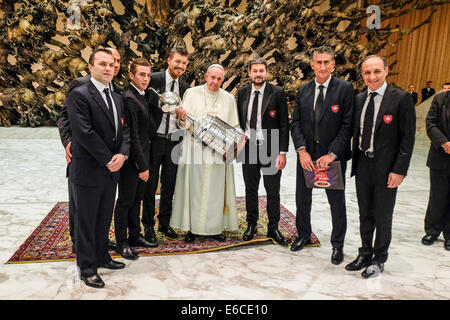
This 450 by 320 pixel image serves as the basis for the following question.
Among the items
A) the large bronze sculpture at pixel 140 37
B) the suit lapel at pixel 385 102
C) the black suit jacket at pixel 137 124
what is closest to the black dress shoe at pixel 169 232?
the black suit jacket at pixel 137 124

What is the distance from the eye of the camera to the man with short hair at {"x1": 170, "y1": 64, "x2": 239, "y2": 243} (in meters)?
3.45

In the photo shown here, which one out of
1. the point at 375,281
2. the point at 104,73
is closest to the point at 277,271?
the point at 375,281

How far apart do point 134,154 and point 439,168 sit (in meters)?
2.86

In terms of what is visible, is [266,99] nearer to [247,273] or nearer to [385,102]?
[385,102]

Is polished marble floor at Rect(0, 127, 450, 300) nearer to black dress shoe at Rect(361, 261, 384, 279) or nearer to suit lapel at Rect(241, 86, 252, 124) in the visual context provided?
black dress shoe at Rect(361, 261, 384, 279)

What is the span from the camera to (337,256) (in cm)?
318

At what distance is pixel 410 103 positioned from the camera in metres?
2.73

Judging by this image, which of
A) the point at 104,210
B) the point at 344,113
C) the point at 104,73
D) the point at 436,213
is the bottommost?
the point at 436,213

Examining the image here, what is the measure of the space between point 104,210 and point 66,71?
7.16m

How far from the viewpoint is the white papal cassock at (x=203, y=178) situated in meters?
3.45

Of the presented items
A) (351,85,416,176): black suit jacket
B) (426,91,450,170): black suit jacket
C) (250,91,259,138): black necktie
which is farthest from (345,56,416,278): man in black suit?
(426,91,450,170): black suit jacket

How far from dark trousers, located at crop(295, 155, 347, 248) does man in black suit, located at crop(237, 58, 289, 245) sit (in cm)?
22

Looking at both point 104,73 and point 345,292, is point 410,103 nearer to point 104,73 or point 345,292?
point 345,292

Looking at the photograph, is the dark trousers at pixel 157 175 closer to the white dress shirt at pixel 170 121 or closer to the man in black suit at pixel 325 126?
the white dress shirt at pixel 170 121
